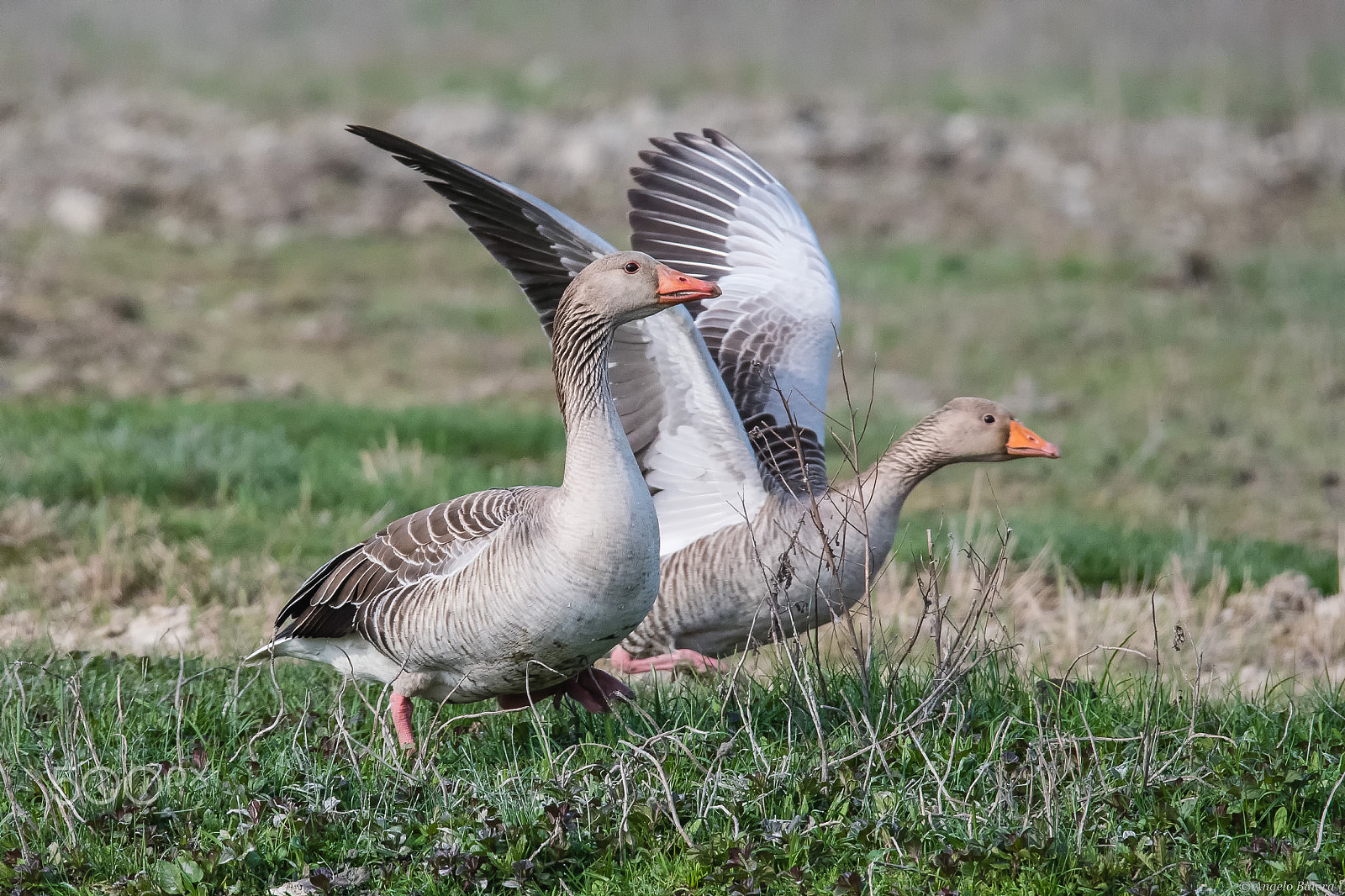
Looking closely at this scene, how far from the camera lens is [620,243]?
19609mm

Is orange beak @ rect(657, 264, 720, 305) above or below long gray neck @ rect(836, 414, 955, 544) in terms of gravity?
above

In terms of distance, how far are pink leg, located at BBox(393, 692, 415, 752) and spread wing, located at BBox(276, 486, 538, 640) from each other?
328 millimetres

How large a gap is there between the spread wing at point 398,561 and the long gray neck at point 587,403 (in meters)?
0.42

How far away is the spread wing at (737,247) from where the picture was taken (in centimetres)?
695

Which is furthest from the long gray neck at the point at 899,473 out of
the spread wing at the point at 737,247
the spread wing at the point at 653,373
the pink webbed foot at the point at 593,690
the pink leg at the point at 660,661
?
the pink webbed foot at the point at 593,690

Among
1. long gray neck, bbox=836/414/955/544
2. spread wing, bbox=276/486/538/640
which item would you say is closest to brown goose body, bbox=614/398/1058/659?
long gray neck, bbox=836/414/955/544

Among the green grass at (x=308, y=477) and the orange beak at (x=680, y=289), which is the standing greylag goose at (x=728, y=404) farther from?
the green grass at (x=308, y=477)

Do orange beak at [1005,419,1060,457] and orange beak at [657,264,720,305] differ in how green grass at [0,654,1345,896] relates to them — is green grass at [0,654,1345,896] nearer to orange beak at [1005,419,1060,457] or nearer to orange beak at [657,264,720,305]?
orange beak at [657,264,720,305]

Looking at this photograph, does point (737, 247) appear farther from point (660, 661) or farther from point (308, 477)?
point (308, 477)

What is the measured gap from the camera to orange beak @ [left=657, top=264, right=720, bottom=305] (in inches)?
175

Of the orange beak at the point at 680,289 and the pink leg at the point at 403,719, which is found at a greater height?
the orange beak at the point at 680,289

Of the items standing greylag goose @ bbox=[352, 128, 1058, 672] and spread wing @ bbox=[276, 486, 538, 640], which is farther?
standing greylag goose @ bbox=[352, 128, 1058, 672]

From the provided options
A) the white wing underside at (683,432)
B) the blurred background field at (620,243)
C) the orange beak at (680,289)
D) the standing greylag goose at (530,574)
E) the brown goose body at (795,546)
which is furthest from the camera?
the blurred background field at (620,243)

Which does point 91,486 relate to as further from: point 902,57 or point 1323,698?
point 902,57
